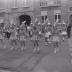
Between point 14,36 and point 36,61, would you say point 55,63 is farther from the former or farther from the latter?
point 14,36

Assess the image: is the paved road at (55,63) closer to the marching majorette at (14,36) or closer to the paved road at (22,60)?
the paved road at (22,60)

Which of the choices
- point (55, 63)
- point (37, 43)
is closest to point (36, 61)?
point (55, 63)

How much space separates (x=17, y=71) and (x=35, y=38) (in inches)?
158

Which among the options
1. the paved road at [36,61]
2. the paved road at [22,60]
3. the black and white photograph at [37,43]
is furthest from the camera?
the black and white photograph at [37,43]

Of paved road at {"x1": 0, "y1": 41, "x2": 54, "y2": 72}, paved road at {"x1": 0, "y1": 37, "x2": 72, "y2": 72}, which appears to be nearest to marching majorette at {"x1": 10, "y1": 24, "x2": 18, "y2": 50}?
paved road at {"x1": 0, "y1": 41, "x2": 54, "y2": 72}

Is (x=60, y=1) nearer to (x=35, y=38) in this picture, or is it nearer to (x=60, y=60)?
(x=35, y=38)

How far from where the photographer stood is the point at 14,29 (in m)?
13.7

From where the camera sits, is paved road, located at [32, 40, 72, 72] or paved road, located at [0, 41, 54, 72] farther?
paved road, located at [0, 41, 54, 72]

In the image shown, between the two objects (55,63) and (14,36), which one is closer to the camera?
(55,63)

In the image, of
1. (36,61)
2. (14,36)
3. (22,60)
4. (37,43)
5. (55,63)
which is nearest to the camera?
(55,63)

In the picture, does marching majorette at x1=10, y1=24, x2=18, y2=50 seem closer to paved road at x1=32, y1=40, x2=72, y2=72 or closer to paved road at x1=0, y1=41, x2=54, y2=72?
paved road at x1=0, y1=41, x2=54, y2=72

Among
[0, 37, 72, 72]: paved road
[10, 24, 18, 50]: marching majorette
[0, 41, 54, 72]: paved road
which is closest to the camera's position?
Answer: [0, 37, 72, 72]: paved road

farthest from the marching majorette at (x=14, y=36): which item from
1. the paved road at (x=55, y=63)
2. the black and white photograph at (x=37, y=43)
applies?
the paved road at (x=55, y=63)

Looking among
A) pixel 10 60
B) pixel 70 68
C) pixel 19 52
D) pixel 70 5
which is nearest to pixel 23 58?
pixel 10 60
